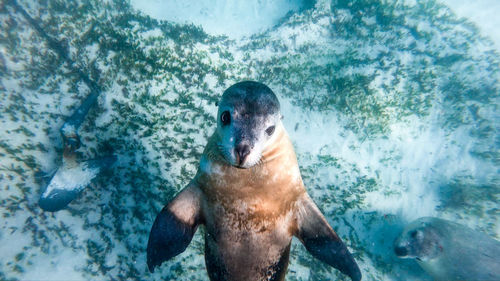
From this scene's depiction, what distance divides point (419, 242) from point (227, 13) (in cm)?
909

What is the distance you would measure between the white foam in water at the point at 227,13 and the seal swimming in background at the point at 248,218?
24.4 feet

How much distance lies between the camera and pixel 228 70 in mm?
5238

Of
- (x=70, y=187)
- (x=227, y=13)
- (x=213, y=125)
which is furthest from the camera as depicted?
(x=227, y=13)

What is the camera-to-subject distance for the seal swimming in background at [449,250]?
169 inches

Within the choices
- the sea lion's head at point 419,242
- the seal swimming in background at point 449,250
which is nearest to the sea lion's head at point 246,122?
the sea lion's head at point 419,242

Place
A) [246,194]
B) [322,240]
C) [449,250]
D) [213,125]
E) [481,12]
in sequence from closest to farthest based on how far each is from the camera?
[246,194]
[322,240]
[213,125]
[449,250]
[481,12]

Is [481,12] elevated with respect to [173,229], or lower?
elevated

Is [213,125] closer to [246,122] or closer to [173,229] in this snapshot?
[173,229]

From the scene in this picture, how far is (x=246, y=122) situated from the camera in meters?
1.70

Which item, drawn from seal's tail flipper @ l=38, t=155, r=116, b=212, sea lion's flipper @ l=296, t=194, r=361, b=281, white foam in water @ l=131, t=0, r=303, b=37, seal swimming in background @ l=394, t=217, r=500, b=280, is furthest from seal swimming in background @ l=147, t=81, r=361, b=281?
white foam in water @ l=131, t=0, r=303, b=37

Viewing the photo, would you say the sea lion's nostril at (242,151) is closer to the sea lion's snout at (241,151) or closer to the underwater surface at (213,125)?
the sea lion's snout at (241,151)

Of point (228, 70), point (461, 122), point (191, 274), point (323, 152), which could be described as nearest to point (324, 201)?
point (323, 152)

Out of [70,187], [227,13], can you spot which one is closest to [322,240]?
[70,187]

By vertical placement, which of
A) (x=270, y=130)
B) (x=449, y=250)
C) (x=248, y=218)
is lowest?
(x=449, y=250)
